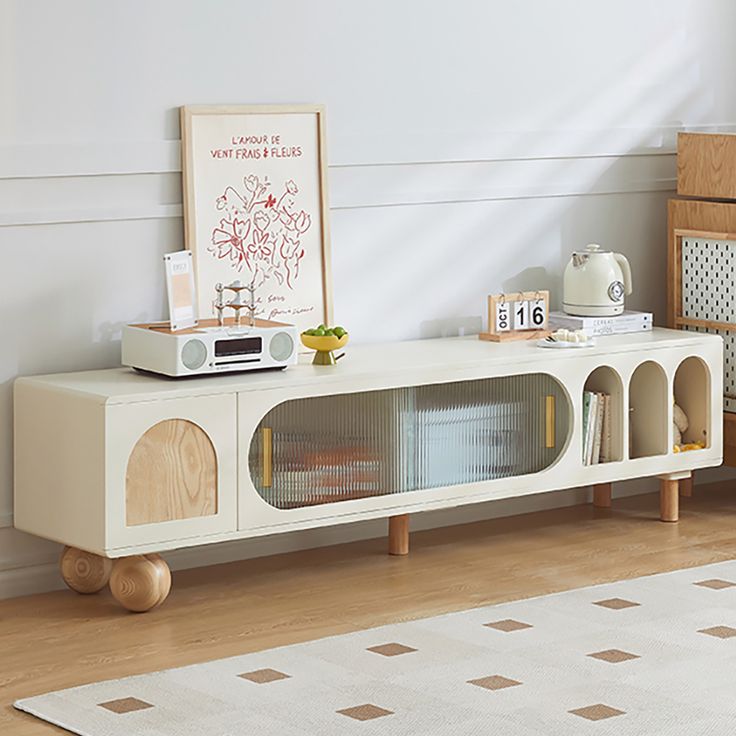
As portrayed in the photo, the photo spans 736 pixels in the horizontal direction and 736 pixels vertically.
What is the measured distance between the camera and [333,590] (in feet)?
12.6

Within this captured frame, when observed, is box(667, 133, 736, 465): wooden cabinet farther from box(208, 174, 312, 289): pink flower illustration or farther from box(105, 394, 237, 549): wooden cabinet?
box(105, 394, 237, 549): wooden cabinet

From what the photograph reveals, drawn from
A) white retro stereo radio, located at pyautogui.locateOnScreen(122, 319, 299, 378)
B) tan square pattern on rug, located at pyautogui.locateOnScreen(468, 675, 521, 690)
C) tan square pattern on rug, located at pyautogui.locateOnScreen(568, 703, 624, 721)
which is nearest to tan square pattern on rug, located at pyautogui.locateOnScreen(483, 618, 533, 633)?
tan square pattern on rug, located at pyautogui.locateOnScreen(468, 675, 521, 690)

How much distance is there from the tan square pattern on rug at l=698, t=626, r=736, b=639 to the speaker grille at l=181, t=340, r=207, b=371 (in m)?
1.28

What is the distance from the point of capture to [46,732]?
112 inches

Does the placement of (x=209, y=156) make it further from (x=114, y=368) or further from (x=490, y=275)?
(x=490, y=275)

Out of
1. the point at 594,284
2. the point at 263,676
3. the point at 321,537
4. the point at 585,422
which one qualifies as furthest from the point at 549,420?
the point at 263,676

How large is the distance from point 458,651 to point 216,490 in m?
0.72

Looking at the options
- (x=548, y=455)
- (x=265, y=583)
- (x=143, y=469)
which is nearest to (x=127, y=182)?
(x=143, y=469)

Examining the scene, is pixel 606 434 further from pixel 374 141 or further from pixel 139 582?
pixel 139 582

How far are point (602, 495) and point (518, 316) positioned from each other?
0.68 metres

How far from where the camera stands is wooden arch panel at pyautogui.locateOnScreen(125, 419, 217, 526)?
3.51 metres

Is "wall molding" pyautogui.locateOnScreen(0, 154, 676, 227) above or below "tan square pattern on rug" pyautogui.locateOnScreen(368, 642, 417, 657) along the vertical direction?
above

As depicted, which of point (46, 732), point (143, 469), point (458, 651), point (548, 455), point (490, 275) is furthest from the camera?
point (490, 275)

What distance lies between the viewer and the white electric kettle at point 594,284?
4500mm
